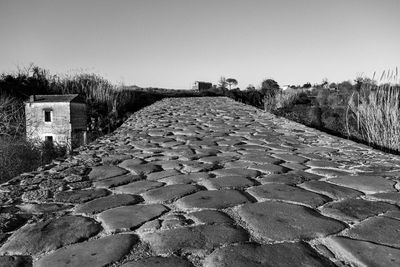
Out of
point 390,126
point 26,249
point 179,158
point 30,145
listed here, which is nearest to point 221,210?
point 26,249

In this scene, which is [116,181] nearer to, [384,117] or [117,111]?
[384,117]

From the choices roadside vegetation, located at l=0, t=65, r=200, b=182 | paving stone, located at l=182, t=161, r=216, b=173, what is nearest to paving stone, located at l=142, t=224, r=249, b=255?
paving stone, located at l=182, t=161, r=216, b=173

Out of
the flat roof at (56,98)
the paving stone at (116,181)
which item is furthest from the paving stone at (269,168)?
the flat roof at (56,98)

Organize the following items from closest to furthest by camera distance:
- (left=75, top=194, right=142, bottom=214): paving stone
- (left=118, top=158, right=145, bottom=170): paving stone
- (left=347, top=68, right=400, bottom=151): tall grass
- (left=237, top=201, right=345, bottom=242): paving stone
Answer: (left=237, top=201, right=345, bottom=242): paving stone < (left=75, top=194, right=142, bottom=214): paving stone < (left=118, top=158, right=145, bottom=170): paving stone < (left=347, top=68, right=400, bottom=151): tall grass

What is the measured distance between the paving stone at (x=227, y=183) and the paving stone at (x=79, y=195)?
28.9 inches

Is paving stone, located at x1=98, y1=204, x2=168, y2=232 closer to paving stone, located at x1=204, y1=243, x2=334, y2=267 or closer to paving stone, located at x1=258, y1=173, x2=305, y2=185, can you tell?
paving stone, located at x1=204, y1=243, x2=334, y2=267

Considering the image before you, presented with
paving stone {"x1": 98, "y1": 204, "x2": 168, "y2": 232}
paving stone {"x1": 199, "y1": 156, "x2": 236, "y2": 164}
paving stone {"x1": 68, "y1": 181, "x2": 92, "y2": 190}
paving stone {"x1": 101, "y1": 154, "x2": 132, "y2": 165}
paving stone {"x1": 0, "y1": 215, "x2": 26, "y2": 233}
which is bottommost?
paving stone {"x1": 101, "y1": 154, "x2": 132, "y2": 165}

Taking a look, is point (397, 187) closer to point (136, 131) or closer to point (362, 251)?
point (362, 251)

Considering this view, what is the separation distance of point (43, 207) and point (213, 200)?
104 centimetres

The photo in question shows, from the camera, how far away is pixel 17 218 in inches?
81.9

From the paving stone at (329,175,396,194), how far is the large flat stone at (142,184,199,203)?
112 cm

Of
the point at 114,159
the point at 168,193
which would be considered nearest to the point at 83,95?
the point at 114,159

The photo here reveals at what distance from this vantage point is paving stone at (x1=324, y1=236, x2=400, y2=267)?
1.50 m

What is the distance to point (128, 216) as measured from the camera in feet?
6.85
